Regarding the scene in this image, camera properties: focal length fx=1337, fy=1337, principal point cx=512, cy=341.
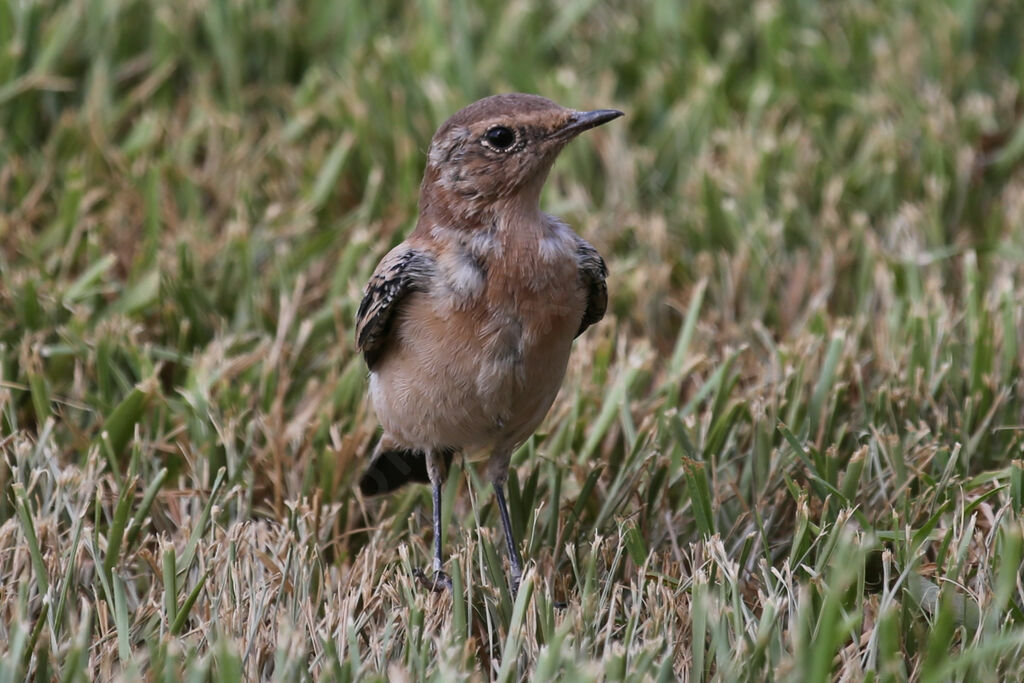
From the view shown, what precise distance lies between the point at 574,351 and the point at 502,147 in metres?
1.33

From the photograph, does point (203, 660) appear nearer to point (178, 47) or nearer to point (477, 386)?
point (477, 386)

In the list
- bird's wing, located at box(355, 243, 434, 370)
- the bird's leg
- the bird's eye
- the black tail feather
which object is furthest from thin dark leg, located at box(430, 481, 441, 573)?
the bird's eye

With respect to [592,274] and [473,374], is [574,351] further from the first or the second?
[473,374]

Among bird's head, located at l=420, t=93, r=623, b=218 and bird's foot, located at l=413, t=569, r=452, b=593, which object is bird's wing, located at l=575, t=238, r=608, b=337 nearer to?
bird's head, located at l=420, t=93, r=623, b=218

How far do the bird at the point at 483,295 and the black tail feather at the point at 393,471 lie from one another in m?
0.24

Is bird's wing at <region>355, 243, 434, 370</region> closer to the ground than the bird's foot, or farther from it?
farther from it

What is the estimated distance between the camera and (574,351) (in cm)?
534

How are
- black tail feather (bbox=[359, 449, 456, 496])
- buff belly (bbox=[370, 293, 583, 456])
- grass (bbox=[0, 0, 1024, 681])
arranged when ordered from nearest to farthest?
grass (bbox=[0, 0, 1024, 681]), buff belly (bbox=[370, 293, 583, 456]), black tail feather (bbox=[359, 449, 456, 496])

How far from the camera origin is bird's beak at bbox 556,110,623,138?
13.8ft

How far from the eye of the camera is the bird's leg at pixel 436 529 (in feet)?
13.2

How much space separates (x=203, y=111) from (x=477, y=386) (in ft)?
11.2

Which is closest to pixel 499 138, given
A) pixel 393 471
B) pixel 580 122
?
pixel 580 122

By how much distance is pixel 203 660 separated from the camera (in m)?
3.24

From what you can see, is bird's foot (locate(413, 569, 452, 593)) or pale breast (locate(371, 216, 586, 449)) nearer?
bird's foot (locate(413, 569, 452, 593))
